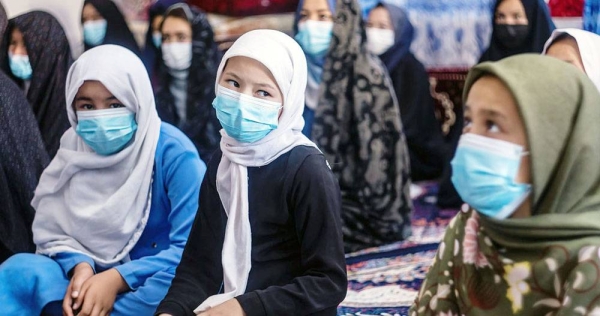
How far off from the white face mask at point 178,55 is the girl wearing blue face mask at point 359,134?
2.79 ft

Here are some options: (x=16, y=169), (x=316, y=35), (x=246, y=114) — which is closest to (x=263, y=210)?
(x=246, y=114)

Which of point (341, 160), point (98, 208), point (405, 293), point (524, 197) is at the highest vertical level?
point (524, 197)

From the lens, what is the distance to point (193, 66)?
15.0 feet

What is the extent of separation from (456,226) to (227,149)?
0.70 m

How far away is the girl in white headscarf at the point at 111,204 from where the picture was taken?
247 centimetres

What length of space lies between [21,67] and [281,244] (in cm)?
279

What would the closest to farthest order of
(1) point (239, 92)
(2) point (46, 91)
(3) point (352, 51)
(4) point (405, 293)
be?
1. (1) point (239, 92)
2. (4) point (405, 293)
3. (3) point (352, 51)
4. (2) point (46, 91)

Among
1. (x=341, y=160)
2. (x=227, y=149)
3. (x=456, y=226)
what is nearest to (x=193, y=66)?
(x=341, y=160)

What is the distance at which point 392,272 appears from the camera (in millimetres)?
3527

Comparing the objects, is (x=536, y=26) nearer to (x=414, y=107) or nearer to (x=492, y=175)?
(x=414, y=107)

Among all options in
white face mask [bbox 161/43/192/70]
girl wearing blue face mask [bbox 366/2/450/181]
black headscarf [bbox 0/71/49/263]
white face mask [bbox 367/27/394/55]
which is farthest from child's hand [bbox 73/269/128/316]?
girl wearing blue face mask [bbox 366/2/450/181]

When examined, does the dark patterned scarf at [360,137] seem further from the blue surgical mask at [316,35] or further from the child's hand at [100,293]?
the child's hand at [100,293]

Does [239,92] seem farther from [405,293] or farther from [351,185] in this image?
[351,185]

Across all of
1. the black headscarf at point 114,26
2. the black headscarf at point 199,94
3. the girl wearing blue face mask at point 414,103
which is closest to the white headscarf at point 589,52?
the black headscarf at point 199,94
